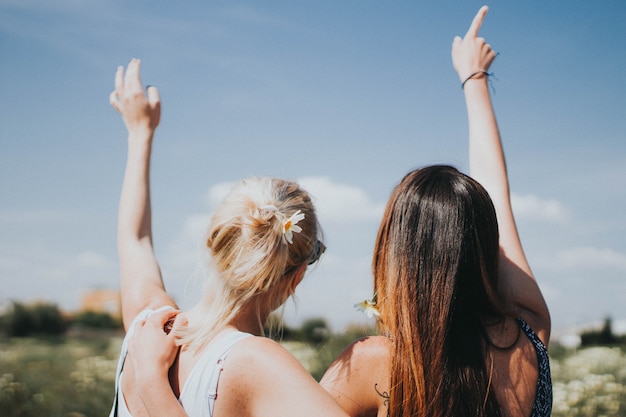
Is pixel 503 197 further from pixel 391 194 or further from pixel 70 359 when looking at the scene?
pixel 70 359

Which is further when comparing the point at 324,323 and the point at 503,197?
the point at 324,323

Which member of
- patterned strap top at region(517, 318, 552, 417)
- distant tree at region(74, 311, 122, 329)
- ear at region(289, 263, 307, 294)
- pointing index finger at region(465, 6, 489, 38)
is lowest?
distant tree at region(74, 311, 122, 329)

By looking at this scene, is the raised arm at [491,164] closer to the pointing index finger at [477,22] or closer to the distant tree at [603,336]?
the pointing index finger at [477,22]

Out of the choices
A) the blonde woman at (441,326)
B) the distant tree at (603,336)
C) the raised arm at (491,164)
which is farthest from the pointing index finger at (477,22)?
the distant tree at (603,336)

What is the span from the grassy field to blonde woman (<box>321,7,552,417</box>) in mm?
3976

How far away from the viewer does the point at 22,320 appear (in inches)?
433

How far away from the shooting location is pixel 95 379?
7.23 meters

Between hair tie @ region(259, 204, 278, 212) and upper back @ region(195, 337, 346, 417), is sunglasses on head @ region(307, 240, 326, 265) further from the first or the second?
upper back @ region(195, 337, 346, 417)

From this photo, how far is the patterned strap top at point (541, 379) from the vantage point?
193 cm

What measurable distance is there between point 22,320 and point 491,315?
36.7ft

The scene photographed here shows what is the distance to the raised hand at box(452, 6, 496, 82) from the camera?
2691 mm

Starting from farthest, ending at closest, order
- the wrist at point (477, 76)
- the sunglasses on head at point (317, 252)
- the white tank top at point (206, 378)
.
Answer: the wrist at point (477, 76) < the sunglasses on head at point (317, 252) < the white tank top at point (206, 378)

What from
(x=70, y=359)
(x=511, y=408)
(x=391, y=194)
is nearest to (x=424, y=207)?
(x=391, y=194)

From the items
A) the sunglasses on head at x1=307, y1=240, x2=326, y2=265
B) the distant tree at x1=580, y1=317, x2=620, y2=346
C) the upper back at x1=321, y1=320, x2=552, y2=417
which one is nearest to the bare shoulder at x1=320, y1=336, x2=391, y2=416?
the upper back at x1=321, y1=320, x2=552, y2=417
